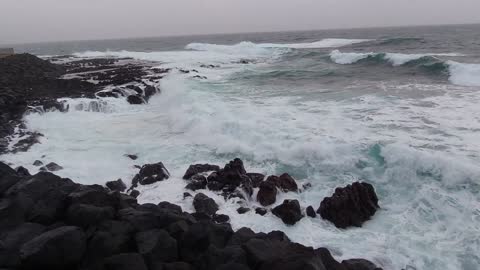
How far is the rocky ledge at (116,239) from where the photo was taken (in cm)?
455

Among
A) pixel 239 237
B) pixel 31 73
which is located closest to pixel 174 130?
pixel 239 237

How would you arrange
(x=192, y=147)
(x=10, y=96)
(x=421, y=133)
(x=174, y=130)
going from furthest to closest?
(x=10, y=96)
(x=174, y=130)
(x=192, y=147)
(x=421, y=133)

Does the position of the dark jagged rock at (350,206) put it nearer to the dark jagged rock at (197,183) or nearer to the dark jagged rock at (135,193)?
the dark jagged rock at (197,183)

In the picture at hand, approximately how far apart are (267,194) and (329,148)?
239 centimetres

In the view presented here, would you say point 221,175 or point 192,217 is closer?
point 192,217

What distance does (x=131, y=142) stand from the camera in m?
11.4

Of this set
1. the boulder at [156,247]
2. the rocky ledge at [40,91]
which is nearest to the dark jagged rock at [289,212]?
the boulder at [156,247]

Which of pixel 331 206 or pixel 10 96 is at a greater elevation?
pixel 10 96

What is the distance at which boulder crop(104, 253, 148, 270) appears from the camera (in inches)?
175

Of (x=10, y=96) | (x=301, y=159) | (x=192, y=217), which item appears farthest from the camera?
(x=10, y=96)

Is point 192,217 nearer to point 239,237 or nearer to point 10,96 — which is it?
point 239,237

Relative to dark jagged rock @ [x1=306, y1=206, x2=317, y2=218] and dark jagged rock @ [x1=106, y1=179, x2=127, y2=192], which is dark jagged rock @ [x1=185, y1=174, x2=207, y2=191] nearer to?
dark jagged rock @ [x1=106, y1=179, x2=127, y2=192]

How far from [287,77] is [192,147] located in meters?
13.3

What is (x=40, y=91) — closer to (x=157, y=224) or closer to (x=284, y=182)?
(x=284, y=182)
